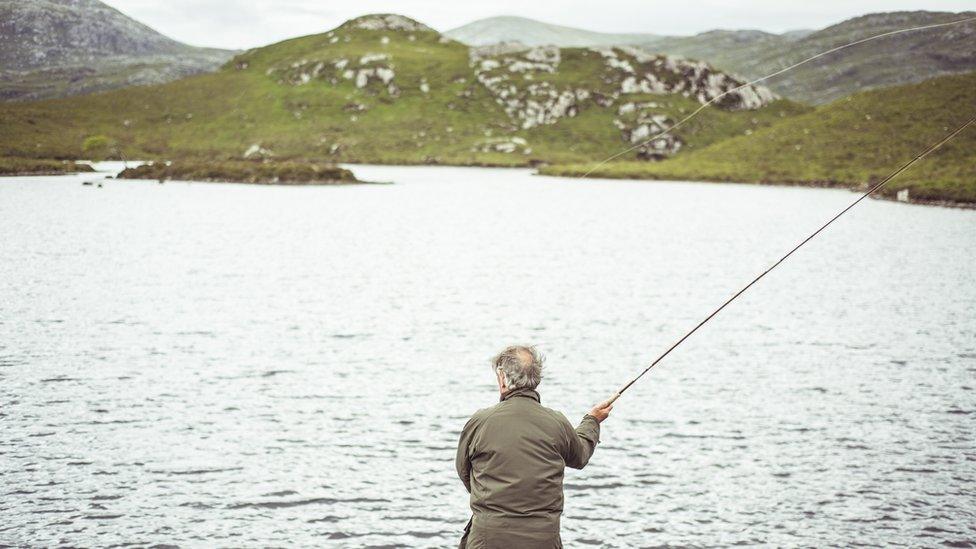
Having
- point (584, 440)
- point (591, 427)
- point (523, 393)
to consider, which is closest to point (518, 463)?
point (523, 393)

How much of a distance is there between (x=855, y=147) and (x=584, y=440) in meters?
141

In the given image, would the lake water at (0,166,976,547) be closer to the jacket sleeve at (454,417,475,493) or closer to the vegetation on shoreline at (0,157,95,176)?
the jacket sleeve at (454,417,475,493)

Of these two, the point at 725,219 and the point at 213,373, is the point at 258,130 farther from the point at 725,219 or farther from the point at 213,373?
the point at 213,373

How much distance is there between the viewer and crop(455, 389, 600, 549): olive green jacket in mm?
6500

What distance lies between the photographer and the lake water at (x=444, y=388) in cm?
1362

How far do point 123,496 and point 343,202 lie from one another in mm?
81547

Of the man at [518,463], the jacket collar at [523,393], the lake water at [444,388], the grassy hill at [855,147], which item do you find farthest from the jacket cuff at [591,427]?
the grassy hill at [855,147]

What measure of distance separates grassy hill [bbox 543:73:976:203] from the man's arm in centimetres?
10304

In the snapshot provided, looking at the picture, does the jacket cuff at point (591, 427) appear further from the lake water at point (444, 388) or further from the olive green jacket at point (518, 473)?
the lake water at point (444, 388)

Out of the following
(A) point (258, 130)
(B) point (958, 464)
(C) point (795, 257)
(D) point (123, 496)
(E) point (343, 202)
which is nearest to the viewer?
(D) point (123, 496)

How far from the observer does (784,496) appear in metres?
14.6

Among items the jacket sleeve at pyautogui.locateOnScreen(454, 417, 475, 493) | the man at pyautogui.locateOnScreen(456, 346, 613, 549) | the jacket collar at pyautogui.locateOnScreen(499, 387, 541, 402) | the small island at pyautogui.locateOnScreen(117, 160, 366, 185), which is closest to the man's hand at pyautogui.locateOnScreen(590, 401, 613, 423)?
the man at pyautogui.locateOnScreen(456, 346, 613, 549)

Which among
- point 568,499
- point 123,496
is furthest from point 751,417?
point 123,496

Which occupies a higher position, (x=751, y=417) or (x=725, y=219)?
(x=725, y=219)
